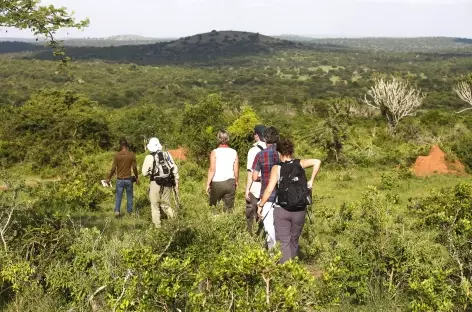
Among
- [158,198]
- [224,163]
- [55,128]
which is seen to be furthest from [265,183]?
[55,128]

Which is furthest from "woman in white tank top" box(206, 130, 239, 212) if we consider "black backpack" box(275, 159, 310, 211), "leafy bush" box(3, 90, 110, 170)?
"leafy bush" box(3, 90, 110, 170)

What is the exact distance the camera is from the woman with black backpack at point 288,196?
4.34 m

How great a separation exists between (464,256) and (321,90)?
3287 inches

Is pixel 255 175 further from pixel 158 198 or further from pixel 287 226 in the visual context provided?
pixel 158 198

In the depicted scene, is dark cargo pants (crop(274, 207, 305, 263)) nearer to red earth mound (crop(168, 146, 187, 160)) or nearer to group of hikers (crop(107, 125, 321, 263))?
group of hikers (crop(107, 125, 321, 263))

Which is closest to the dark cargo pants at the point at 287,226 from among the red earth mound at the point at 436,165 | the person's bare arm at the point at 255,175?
the person's bare arm at the point at 255,175

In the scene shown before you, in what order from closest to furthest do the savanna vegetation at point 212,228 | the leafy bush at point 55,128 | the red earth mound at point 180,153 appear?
1. the savanna vegetation at point 212,228
2. the red earth mound at point 180,153
3. the leafy bush at point 55,128

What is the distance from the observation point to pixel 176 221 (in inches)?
160

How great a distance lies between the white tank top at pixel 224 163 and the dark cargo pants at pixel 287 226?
64.6 inches

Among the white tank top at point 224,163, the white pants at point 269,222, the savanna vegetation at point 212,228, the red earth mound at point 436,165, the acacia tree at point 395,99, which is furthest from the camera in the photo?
the acacia tree at point 395,99

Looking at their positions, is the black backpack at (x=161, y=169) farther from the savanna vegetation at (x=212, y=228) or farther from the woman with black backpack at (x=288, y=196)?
the woman with black backpack at (x=288, y=196)

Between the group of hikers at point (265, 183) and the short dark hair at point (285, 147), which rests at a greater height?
the short dark hair at point (285, 147)

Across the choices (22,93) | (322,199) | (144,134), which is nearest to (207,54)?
(22,93)

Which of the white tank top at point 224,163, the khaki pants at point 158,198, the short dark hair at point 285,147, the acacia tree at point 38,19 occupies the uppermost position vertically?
the acacia tree at point 38,19
